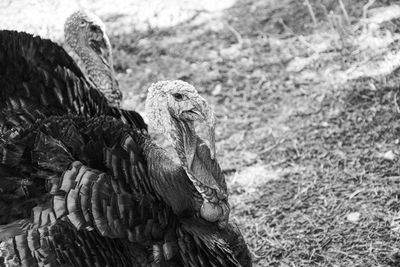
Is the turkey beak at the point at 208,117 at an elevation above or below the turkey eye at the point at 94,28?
below

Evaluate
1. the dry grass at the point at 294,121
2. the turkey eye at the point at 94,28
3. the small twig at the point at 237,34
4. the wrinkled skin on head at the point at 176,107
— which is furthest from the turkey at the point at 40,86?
the small twig at the point at 237,34

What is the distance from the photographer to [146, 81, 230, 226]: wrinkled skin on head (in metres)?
2.21

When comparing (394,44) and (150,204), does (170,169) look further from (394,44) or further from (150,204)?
(394,44)

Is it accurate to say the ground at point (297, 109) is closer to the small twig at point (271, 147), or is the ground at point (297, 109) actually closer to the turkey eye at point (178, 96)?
the small twig at point (271, 147)

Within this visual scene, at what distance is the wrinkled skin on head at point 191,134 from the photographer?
2.21m

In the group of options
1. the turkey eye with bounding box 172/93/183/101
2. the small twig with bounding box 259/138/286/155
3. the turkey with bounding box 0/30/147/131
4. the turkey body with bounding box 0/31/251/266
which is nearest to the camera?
the turkey body with bounding box 0/31/251/266

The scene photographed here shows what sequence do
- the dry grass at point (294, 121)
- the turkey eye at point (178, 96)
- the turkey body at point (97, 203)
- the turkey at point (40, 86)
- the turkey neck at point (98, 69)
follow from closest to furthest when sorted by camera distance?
the turkey body at point (97, 203), the turkey eye at point (178, 96), the turkey at point (40, 86), the dry grass at point (294, 121), the turkey neck at point (98, 69)

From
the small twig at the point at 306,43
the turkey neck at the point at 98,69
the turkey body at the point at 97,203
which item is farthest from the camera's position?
the small twig at the point at 306,43

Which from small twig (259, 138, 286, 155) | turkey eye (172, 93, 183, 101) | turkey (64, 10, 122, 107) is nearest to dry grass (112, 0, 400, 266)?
small twig (259, 138, 286, 155)

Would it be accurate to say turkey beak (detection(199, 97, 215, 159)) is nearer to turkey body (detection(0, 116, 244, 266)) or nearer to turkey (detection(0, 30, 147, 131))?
turkey body (detection(0, 116, 244, 266))

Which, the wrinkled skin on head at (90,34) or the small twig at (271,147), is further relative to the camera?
the small twig at (271,147)

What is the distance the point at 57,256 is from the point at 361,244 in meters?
1.51

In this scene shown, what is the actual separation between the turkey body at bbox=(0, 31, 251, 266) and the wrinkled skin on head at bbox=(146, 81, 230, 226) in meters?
0.07

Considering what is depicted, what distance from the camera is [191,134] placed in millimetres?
2287
